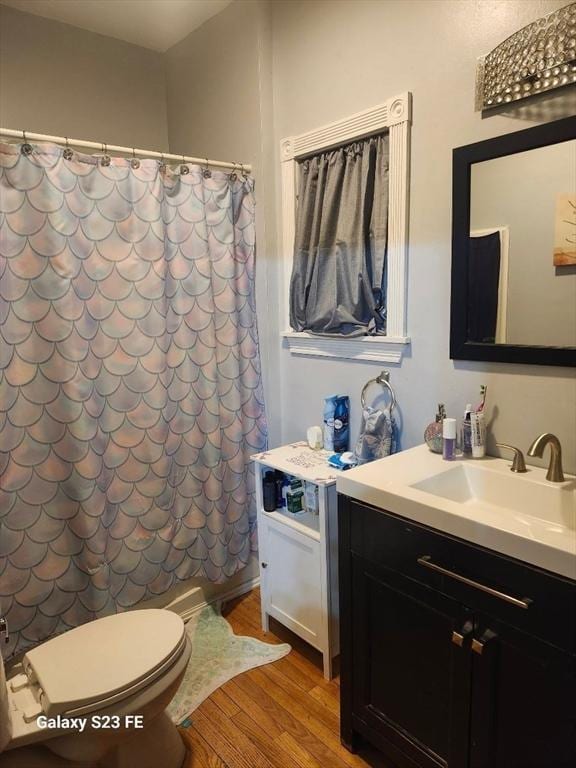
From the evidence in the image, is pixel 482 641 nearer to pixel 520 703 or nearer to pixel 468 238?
pixel 520 703

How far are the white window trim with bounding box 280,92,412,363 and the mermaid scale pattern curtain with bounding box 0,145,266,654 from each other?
8.8 inches

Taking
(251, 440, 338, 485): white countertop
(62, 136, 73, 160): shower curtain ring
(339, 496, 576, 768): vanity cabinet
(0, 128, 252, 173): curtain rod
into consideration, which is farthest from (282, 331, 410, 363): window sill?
(62, 136, 73, 160): shower curtain ring

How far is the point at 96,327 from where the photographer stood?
1784mm

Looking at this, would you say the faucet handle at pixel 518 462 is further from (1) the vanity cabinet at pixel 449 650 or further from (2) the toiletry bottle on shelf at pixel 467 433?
(1) the vanity cabinet at pixel 449 650

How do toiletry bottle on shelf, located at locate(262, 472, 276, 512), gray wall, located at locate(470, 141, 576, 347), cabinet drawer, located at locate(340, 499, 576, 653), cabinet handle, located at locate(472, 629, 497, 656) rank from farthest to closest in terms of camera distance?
1. toiletry bottle on shelf, located at locate(262, 472, 276, 512)
2. gray wall, located at locate(470, 141, 576, 347)
3. cabinet handle, located at locate(472, 629, 497, 656)
4. cabinet drawer, located at locate(340, 499, 576, 653)

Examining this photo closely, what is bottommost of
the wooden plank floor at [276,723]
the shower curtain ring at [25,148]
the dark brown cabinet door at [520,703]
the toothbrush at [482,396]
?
the wooden plank floor at [276,723]

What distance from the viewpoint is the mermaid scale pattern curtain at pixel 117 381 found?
65.0 inches

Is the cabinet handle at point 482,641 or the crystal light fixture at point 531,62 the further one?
the crystal light fixture at point 531,62

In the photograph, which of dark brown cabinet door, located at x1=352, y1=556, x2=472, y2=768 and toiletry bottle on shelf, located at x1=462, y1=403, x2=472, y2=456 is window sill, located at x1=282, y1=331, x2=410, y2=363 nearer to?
toiletry bottle on shelf, located at x1=462, y1=403, x2=472, y2=456

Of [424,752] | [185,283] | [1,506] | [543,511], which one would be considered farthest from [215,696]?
[185,283]

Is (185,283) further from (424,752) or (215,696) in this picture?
(424,752)

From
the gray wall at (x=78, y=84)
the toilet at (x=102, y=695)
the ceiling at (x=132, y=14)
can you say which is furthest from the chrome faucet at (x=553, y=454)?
the gray wall at (x=78, y=84)

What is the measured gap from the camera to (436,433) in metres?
1.59

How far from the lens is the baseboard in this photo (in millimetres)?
2174
